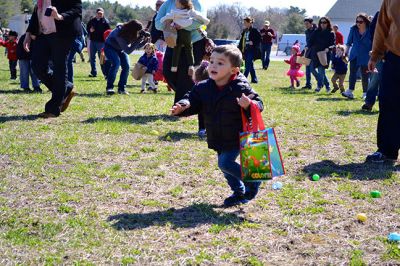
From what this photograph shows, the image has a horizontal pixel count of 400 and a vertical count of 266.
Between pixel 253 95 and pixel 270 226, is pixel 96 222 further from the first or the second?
pixel 253 95

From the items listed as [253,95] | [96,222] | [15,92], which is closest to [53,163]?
[96,222]

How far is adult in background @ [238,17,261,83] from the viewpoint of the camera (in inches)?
658

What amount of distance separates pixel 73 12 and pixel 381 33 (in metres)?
4.42

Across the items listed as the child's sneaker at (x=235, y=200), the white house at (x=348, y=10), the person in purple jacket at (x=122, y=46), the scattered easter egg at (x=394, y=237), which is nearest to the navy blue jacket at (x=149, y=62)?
the person in purple jacket at (x=122, y=46)

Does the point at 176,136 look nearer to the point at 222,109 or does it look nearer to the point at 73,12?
the point at 73,12

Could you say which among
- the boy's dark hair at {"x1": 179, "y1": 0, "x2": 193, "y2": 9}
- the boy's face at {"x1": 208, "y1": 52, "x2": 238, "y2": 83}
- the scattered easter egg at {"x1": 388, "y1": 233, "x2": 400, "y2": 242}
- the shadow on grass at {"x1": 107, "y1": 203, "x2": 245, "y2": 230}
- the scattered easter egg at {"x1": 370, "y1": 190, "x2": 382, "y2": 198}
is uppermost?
the boy's dark hair at {"x1": 179, "y1": 0, "x2": 193, "y2": 9}

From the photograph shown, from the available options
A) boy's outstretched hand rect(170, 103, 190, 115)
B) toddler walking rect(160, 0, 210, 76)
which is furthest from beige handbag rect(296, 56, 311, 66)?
boy's outstretched hand rect(170, 103, 190, 115)

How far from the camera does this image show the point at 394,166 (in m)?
6.08

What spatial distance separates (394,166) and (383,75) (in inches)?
41.3

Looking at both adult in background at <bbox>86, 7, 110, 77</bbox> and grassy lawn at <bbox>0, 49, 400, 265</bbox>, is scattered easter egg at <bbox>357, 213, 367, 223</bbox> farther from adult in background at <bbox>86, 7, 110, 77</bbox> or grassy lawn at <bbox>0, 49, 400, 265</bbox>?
adult in background at <bbox>86, 7, 110, 77</bbox>

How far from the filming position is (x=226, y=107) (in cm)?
448

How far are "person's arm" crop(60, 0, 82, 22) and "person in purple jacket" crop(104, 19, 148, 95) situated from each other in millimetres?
3962

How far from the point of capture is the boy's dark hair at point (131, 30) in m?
12.3

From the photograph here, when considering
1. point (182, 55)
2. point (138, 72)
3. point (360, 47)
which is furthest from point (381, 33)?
point (138, 72)
